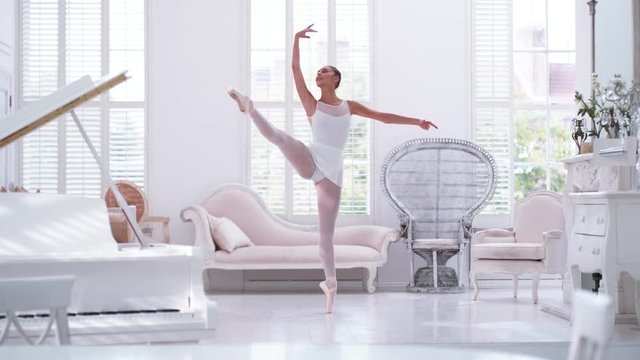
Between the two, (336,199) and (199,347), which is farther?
(336,199)

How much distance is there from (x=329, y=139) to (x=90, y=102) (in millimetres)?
3379

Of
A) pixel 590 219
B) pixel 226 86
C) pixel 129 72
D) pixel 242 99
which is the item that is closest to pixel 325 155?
pixel 242 99

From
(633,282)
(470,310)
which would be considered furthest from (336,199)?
(633,282)

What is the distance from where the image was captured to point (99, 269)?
3.49 meters

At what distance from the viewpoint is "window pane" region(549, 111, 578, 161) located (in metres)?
8.47

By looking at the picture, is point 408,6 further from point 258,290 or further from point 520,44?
point 258,290

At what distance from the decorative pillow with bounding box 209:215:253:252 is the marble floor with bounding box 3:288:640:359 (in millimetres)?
439

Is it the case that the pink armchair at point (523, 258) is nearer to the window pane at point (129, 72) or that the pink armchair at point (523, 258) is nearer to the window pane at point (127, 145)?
the window pane at point (127, 145)

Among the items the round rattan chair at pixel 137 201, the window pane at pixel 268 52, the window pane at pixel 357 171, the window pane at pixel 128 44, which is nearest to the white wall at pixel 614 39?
the window pane at pixel 357 171

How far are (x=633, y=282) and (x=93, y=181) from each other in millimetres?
4907

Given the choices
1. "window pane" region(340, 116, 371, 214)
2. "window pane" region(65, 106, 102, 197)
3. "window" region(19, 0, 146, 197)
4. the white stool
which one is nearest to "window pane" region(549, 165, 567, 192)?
"window pane" region(340, 116, 371, 214)

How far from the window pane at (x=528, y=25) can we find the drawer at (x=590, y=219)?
3.24 metres

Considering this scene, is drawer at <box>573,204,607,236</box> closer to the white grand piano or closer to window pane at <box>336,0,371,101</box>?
the white grand piano

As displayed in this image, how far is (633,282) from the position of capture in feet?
18.8
